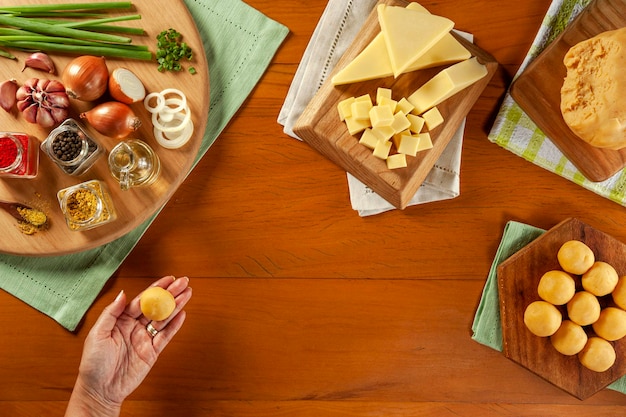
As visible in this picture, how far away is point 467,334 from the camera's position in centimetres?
127

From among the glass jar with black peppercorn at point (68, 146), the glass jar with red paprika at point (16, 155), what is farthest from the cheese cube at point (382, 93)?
the glass jar with red paprika at point (16, 155)

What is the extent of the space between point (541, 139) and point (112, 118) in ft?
3.18

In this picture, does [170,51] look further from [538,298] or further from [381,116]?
[538,298]

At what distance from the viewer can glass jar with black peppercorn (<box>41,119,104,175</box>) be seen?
1.07 meters

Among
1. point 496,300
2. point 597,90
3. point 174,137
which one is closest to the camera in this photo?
point 597,90

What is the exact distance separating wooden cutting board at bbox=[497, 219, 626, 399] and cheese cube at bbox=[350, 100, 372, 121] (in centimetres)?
49

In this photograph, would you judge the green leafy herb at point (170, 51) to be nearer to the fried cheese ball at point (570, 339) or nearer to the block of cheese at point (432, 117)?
the block of cheese at point (432, 117)

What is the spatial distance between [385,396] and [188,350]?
498 mm

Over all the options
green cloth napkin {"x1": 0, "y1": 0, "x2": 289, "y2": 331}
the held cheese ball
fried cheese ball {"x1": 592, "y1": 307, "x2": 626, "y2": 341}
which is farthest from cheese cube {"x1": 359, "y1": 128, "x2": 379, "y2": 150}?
fried cheese ball {"x1": 592, "y1": 307, "x2": 626, "y2": 341}

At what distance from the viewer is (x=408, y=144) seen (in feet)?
3.66

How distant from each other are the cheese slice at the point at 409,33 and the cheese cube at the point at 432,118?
0.11 metres

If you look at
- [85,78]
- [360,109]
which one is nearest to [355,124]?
[360,109]

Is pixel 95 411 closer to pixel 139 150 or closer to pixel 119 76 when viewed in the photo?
pixel 139 150

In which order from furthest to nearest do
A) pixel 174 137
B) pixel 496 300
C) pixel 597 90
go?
pixel 496 300, pixel 174 137, pixel 597 90
